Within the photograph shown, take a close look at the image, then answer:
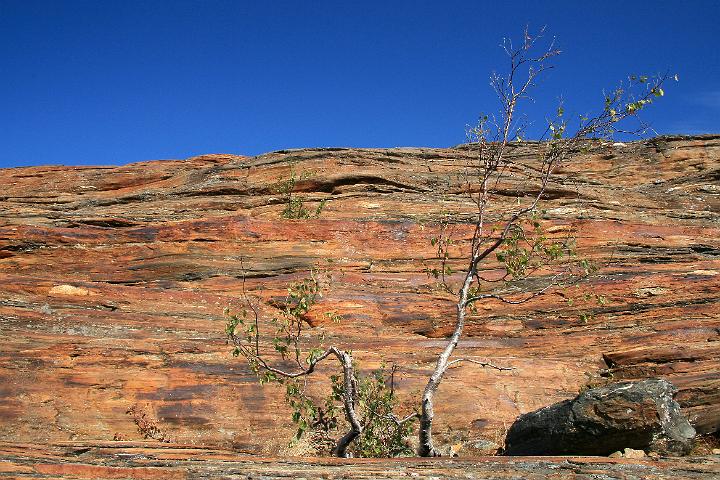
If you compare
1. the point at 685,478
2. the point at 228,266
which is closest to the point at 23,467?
the point at 685,478

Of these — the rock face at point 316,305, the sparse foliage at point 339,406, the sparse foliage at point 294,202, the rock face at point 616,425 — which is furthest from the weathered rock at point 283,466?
the sparse foliage at point 294,202

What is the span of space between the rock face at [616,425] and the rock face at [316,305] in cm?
131

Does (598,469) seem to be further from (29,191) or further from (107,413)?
(29,191)

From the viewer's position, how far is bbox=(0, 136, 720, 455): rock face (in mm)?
12844

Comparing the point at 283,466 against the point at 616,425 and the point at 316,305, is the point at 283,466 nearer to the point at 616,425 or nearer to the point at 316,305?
the point at 616,425

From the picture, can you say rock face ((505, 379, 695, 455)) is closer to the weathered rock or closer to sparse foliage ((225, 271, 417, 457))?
the weathered rock

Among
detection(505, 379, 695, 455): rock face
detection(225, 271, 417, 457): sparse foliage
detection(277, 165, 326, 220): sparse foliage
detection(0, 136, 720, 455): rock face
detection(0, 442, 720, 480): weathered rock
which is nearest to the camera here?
detection(0, 442, 720, 480): weathered rock

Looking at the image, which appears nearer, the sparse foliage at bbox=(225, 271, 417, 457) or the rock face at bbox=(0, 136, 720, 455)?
the sparse foliage at bbox=(225, 271, 417, 457)

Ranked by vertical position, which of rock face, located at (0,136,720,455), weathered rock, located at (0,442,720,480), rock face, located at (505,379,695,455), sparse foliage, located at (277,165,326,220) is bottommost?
weathered rock, located at (0,442,720,480)

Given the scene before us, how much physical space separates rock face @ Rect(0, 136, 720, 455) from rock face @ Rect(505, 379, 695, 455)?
1308 millimetres

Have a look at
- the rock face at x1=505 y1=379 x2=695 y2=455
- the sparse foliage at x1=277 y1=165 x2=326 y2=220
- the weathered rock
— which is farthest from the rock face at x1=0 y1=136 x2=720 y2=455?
the weathered rock

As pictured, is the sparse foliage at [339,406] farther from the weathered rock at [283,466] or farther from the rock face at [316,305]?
the weathered rock at [283,466]

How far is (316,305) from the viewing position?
677 inches

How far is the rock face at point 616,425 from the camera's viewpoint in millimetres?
10289
